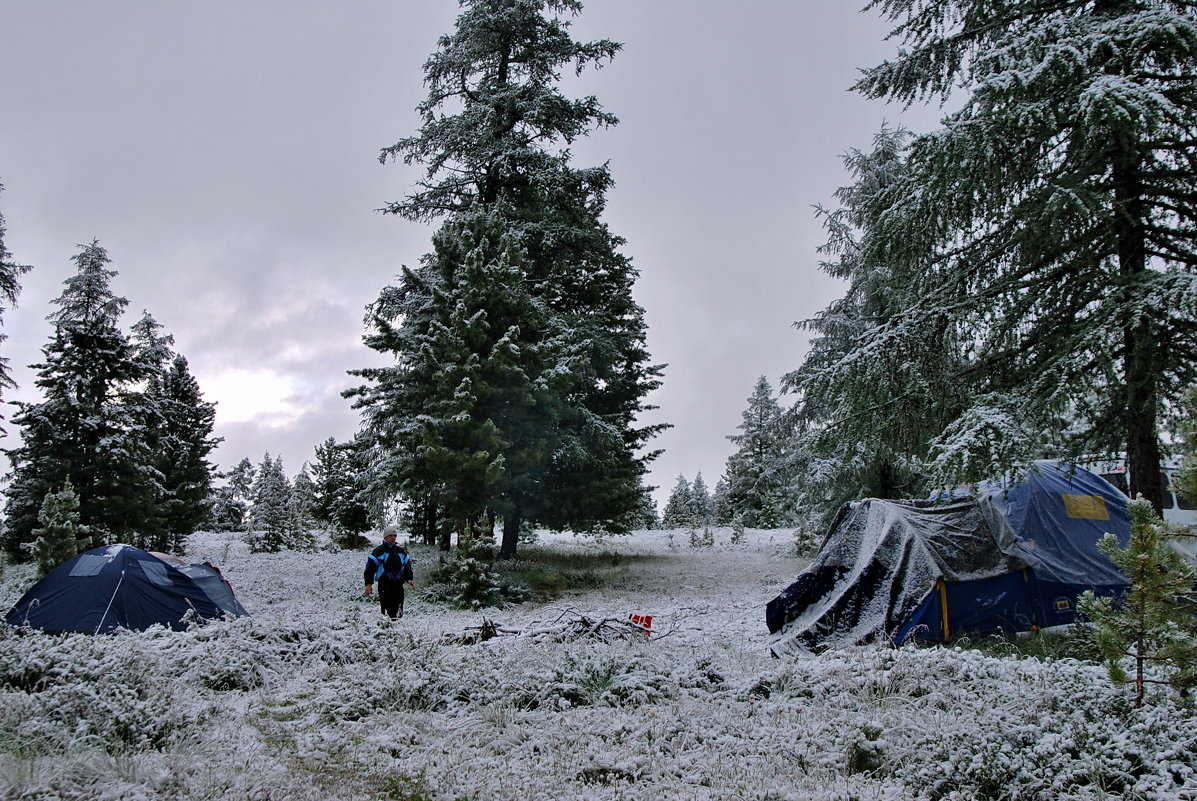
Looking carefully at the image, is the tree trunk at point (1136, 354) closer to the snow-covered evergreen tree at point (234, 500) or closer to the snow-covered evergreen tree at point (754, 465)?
the snow-covered evergreen tree at point (754, 465)

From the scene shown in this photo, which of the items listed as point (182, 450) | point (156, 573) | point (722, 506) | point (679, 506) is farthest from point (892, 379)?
point (679, 506)

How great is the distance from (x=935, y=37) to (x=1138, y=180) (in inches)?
143

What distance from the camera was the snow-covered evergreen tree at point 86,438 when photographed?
19.1 m

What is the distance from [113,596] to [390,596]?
152 inches

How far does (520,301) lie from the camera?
15.3 m

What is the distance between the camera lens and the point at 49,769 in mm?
3385

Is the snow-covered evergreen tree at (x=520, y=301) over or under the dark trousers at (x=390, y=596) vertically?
over

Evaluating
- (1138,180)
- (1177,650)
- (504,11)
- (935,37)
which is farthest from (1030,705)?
(504,11)

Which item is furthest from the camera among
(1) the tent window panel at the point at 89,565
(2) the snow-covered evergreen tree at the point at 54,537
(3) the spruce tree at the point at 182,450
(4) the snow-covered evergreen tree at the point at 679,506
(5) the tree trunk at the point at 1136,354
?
(4) the snow-covered evergreen tree at the point at 679,506

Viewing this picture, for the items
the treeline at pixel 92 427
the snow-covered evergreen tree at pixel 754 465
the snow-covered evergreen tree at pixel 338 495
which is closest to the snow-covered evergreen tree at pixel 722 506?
the snow-covered evergreen tree at pixel 754 465

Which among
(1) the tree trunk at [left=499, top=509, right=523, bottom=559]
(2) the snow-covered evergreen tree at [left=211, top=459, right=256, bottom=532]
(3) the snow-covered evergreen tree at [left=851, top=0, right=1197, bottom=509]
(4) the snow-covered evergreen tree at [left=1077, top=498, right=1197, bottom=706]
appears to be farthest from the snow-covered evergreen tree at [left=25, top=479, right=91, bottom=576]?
(2) the snow-covered evergreen tree at [left=211, top=459, right=256, bottom=532]

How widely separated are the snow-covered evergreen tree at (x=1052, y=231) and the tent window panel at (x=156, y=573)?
1078cm

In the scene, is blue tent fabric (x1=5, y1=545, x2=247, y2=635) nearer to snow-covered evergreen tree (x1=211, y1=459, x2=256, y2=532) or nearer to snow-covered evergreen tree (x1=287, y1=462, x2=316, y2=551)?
snow-covered evergreen tree (x1=287, y1=462, x2=316, y2=551)

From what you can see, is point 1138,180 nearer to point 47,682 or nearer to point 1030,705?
point 1030,705
